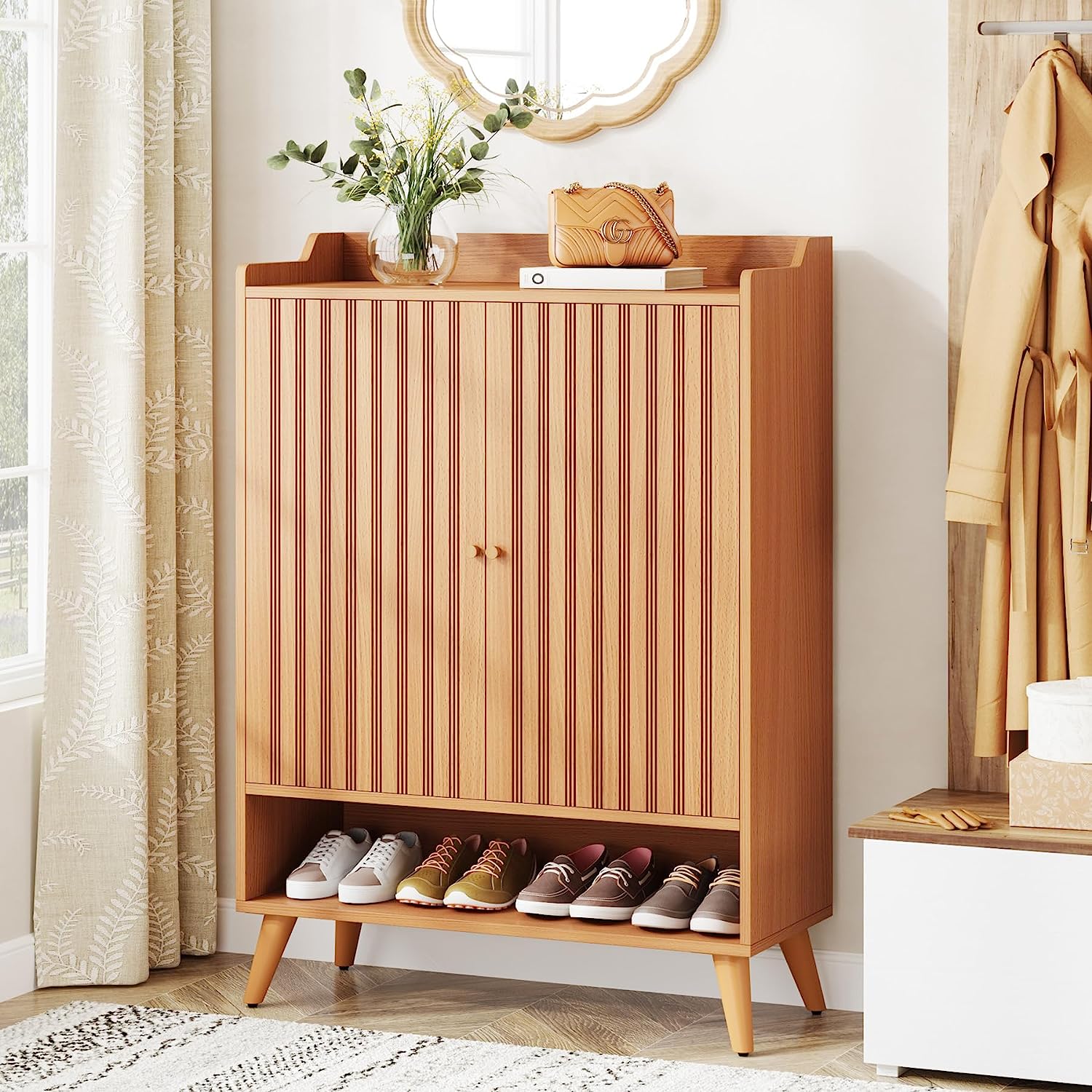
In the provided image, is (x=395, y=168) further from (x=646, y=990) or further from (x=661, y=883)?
(x=646, y=990)

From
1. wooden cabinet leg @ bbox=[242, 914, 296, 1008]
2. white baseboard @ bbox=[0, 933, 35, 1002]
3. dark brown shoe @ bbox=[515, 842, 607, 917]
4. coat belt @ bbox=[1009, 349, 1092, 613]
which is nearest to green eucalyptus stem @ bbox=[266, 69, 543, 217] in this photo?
coat belt @ bbox=[1009, 349, 1092, 613]

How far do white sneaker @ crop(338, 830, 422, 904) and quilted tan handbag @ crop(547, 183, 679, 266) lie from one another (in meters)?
1.09

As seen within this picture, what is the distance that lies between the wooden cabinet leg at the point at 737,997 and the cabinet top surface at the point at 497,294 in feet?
3.47

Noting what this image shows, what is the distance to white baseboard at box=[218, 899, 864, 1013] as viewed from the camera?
129 inches

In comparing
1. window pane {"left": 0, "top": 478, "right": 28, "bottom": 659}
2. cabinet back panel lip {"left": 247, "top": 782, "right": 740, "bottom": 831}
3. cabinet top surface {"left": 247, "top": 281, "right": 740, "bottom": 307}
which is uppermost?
cabinet top surface {"left": 247, "top": 281, "right": 740, "bottom": 307}

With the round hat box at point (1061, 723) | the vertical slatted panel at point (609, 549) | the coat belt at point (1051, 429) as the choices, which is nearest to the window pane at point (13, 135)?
the vertical slatted panel at point (609, 549)

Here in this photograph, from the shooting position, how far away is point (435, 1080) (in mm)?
2875

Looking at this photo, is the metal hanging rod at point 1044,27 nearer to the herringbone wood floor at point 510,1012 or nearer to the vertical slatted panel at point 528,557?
the vertical slatted panel at point 528,557

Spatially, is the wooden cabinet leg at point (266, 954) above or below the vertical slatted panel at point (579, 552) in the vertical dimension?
below

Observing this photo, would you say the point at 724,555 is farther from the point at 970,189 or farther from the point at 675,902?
the point at 970,189

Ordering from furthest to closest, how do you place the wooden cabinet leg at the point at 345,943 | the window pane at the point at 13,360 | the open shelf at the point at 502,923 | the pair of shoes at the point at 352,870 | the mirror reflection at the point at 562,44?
the wooden cabinet leg at the point at 345,943 → the window pane at the point at 13,360 → the mirror reflection at the point at 562,44 → the pair of shoes at the point at 352,870 → the open shelf at the point at 502,923

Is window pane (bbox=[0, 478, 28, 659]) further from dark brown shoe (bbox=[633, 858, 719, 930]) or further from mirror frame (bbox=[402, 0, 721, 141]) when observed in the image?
dark brown shoe (bbox=[633, 858, 719, 930])

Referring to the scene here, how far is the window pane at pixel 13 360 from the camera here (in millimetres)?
3375

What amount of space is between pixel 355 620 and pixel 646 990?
3.00 ft
